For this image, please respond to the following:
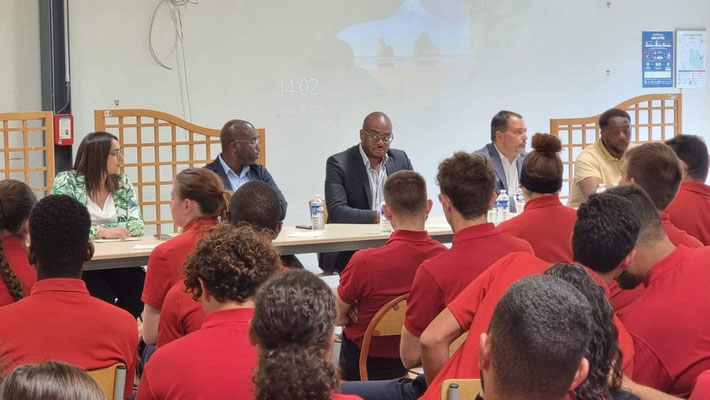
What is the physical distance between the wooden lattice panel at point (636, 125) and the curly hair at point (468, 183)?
12.6 ft

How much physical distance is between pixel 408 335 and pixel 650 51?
5.70 metres

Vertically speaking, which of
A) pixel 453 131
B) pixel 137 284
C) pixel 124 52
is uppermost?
pixel 124 52

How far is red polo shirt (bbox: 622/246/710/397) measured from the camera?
2.38 m

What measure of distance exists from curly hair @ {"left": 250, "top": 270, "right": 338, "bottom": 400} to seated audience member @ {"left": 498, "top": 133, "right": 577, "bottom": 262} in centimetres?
182

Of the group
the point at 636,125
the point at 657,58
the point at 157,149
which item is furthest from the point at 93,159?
the point at 657,58

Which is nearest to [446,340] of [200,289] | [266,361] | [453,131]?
[200,289]

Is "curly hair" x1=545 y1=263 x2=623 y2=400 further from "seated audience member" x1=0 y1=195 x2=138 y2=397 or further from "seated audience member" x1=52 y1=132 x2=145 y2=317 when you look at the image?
"seated audience member" x1=52 y1=132 x2=145 y2=317

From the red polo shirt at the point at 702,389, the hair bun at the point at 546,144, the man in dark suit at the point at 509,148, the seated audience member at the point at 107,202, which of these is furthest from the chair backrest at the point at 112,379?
the man in dark suit at the point at 509,148

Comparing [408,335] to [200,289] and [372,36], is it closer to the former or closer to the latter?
[200,289]

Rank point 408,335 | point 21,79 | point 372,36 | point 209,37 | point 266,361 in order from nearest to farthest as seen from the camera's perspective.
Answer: point 266,361, point 408,335, point 21,79, point 209,37, point 372,36

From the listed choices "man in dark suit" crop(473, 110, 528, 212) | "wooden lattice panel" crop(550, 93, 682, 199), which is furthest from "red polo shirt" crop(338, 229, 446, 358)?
"wooden lattice panel" crop(550, 93, 682, 199)

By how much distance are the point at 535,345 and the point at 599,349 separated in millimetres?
339

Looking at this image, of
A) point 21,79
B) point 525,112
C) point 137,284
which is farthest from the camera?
point 525,112

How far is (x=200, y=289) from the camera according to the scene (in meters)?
2.34
